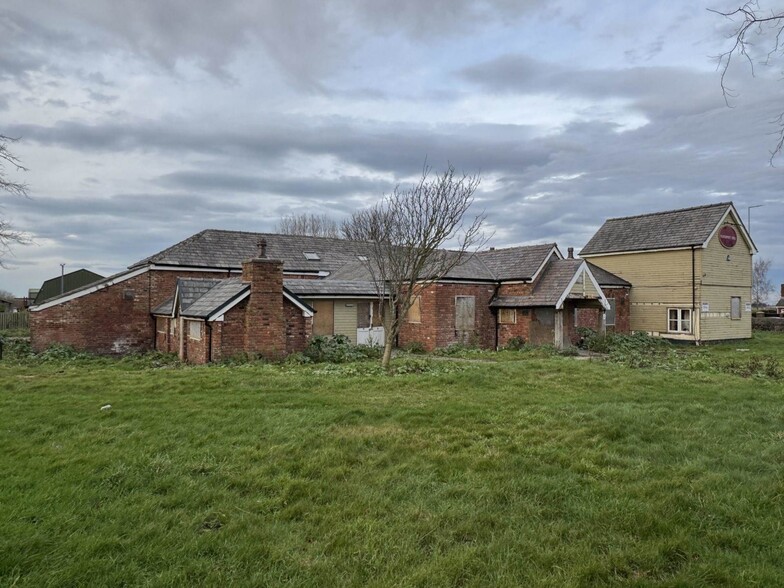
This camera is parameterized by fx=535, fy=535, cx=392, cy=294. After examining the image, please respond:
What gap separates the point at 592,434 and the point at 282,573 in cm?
527

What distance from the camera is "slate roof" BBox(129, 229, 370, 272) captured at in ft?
77.4

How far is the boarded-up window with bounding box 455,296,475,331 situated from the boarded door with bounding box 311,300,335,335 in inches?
200

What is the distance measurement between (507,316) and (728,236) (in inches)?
556

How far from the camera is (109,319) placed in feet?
68.8

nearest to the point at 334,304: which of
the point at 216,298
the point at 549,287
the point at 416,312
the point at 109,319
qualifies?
the point at 416,312

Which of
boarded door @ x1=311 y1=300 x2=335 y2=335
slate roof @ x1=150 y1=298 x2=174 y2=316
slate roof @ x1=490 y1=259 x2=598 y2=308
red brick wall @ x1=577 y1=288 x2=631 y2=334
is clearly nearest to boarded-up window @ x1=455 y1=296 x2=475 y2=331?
slate roof @ x1=490 y1=259 x2=598 y2=308

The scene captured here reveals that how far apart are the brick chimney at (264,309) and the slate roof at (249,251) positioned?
6.06 meters

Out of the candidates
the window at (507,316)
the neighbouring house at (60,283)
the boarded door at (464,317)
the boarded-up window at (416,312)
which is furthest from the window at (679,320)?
the neighbouring house at (60,283)

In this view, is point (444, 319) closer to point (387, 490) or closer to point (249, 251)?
point (249, 251)

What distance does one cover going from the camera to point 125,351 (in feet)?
69.7

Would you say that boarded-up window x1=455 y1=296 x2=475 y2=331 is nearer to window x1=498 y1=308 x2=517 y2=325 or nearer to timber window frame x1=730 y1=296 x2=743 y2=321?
window x1=498 y1=308 x2=517 y2=325

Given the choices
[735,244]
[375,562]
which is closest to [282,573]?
[375,562]

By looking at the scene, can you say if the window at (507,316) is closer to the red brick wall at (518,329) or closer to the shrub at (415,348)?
the red brick wall at (518,329)

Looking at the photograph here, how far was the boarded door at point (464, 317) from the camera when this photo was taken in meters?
22.0
